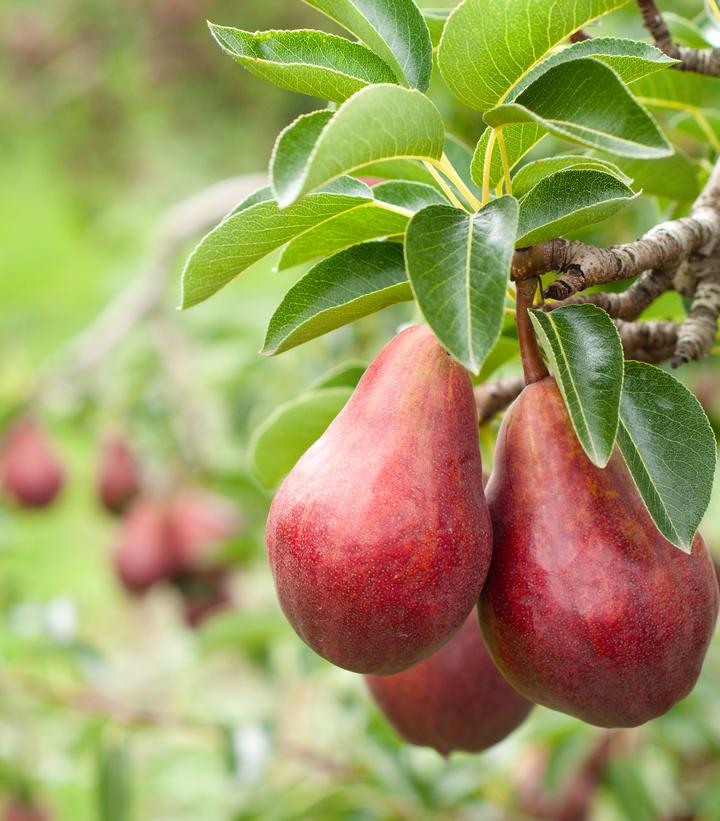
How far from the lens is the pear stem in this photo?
1.96 ft

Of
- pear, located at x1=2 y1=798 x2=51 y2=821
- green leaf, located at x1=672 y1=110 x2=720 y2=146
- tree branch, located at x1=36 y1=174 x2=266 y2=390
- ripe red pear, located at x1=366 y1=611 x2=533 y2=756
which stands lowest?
pear, located at x1=2 y1=798 x2=51 y2=821

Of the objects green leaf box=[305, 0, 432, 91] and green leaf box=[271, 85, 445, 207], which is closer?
green leaf box=[271, 85, 445, 207]

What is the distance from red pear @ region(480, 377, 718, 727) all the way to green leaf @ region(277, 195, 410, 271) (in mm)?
138

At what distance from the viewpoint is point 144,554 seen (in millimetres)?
1956

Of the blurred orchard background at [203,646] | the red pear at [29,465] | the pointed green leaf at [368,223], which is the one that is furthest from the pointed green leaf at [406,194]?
the red pear at [29,465]

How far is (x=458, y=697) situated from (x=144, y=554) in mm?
1312

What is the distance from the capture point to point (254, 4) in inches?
170

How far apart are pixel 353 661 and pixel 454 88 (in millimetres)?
320

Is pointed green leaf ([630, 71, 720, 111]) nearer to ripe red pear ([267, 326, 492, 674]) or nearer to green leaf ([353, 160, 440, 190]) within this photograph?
green leaf ([353, 160, 440, 190])

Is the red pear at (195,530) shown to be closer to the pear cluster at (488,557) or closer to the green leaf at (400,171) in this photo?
the green leaf at (400,171)

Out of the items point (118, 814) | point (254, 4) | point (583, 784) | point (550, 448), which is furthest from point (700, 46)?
point (254, 4)

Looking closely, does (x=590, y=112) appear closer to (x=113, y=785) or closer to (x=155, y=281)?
(x=113, y=785)

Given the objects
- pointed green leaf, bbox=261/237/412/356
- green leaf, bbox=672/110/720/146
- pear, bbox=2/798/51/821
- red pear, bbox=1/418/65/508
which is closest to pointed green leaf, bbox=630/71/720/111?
green leaf, bbox=672/110/720/146

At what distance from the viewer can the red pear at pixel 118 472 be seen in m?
2.23
